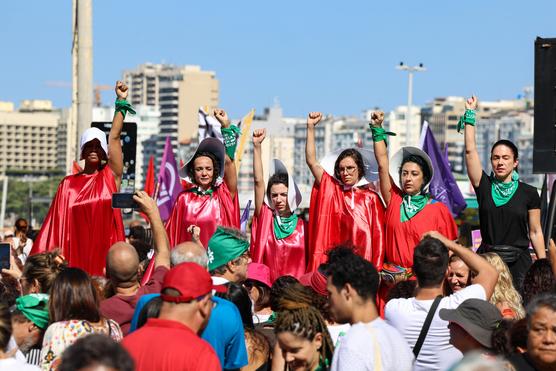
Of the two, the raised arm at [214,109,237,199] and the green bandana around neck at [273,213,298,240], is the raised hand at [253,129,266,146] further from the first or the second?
the green bandana around neck at [273,213,298,240]

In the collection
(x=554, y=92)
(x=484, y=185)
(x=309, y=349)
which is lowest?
(x=309, y=349)

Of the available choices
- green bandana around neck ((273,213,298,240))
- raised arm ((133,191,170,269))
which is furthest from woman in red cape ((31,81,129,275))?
raised arm ((133,191,170,269))

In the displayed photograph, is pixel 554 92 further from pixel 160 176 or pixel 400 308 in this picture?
pixel 160 176

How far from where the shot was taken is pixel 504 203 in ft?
32.8

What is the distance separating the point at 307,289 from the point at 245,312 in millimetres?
572

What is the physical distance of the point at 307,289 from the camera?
6.65 metres

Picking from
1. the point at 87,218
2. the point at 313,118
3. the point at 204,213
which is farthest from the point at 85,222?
the point at 313,118

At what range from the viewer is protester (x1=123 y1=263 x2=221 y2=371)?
5453 millimetres

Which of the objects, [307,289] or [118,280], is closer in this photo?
[307,289]

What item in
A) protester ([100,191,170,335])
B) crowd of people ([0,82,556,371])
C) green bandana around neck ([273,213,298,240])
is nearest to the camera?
crowd of people ([0,82,556,371])

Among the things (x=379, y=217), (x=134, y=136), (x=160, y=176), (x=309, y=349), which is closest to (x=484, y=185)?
(x=379, y=217)

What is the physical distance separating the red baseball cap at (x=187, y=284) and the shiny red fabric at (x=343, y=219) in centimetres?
476

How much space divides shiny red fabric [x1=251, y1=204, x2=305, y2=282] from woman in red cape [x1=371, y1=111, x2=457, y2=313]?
93cm

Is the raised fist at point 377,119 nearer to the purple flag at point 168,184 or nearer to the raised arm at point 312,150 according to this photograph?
the raised arm at point 312,150
